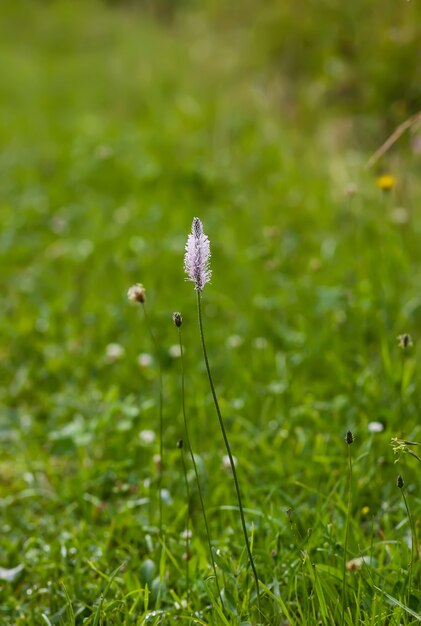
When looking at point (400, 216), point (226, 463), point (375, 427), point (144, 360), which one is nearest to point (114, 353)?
point (144, 360)

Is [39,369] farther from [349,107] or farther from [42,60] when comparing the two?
[42,60]

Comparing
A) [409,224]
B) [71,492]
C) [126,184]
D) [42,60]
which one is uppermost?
[42,60]

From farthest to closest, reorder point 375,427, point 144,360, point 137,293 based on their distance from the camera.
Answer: point 144,360 → point 375,427 → point 137,293

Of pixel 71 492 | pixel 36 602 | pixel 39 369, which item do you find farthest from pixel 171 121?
pixel 36 602

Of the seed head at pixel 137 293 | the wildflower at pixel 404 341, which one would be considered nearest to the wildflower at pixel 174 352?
the seed head at pixel 137 293

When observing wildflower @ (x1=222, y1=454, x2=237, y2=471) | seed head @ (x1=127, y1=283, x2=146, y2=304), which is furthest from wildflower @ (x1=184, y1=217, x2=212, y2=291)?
wildflower @ (x1=222, y1=454, x2=237, y2=471)

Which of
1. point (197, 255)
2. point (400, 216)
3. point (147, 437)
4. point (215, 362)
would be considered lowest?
point (197, 255)

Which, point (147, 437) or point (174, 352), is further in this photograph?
point (174, 352)

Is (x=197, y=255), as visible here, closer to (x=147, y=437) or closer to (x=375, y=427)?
(x=375, y=427)

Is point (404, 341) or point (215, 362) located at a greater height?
point (215, 362)
